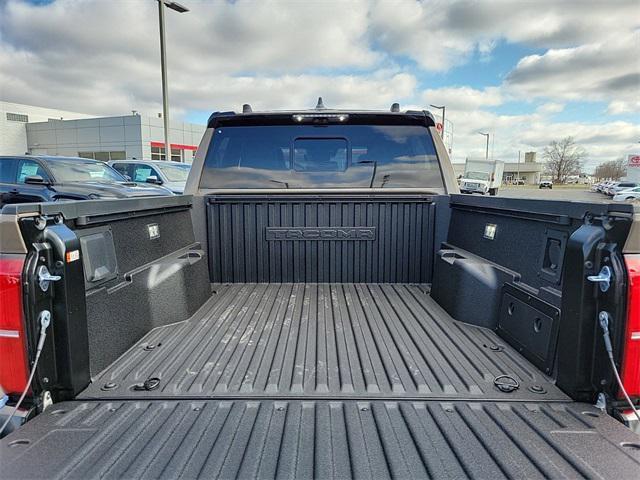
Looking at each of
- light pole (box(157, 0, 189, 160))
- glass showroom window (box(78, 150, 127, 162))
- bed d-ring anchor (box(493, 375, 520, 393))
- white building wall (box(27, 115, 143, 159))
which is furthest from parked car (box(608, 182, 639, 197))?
bed d-ring anchor (box(493, 375, 520, 393))

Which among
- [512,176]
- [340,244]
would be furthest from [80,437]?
[512,176]

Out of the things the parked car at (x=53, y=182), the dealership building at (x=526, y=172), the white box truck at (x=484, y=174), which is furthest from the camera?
the dealership building at (x=526, y=172)

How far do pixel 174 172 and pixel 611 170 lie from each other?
10357 centimetres

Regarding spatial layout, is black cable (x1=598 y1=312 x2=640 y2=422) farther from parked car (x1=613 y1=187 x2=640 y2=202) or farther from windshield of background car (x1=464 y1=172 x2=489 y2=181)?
parked car (x1=613 y1=187 x2=640 y2=202)

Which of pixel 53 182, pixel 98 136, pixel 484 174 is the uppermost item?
pixel 98 136

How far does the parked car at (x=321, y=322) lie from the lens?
1.40 meters

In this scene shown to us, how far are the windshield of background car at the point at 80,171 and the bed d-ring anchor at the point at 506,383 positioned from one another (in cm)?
954

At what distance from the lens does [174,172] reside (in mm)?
12984

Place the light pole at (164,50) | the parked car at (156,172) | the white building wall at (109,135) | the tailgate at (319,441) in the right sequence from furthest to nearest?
the white building wall at (109,135), the light pole at (164,50), the parked car at (156,172), the tailgate at (319,441)

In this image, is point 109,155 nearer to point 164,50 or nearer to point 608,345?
point 164,50

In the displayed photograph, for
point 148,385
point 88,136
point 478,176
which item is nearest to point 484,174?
point 478,176

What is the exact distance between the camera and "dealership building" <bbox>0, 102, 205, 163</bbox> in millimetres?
35281

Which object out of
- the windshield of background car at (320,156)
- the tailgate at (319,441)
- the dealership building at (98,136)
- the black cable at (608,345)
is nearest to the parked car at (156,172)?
the windshield of background car at (320,156)

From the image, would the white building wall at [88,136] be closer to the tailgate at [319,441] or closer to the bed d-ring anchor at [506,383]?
the tailgate at [319,441]
